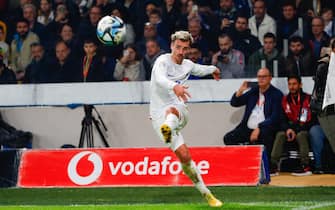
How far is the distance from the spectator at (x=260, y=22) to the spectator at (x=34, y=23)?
419 centimetres

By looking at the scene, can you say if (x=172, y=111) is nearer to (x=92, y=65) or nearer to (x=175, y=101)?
(x=175, y=101)

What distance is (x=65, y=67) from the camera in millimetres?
18953

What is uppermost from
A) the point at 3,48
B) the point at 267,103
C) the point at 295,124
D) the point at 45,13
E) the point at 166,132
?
the point at 45,13

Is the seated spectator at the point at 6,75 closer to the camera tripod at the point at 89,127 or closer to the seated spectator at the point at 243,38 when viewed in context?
the camera tripod at the point at 89,127

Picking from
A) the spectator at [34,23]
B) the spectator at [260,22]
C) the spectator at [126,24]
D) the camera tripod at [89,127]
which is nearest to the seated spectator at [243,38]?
the spectator at [260,22]

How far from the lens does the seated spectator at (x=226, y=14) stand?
18.6 metres

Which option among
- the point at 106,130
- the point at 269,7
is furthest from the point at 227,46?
the point at 106,130

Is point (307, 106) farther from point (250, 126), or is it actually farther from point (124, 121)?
point (124, 121)

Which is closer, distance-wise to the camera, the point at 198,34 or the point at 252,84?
the point at 252,84

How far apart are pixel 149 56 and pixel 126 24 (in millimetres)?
1267

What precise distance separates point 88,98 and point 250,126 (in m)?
3.10

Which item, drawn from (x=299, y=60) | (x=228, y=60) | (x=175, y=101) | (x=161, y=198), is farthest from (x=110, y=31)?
(x=175, y=101)

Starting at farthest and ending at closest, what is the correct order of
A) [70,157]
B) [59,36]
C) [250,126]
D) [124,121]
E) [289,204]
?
[59,36] < [124,121] < [250,126] < [70,157] < [289,204]

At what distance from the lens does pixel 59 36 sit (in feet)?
65.4
